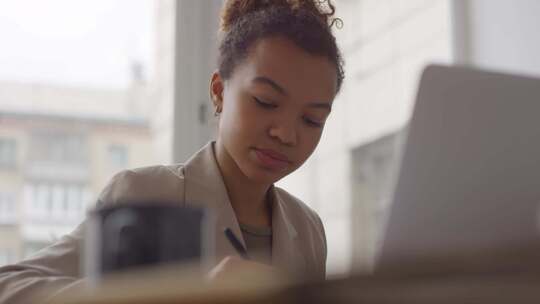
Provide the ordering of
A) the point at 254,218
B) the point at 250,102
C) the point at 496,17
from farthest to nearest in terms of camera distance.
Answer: the point at 496,17, the point at 254,218, the point at 250,102

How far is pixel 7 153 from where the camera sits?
2.56m

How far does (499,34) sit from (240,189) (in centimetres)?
154

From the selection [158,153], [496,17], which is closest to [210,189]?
[158,153]

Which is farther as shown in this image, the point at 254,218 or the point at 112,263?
the point at 254,218

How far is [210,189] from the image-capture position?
1.25 meters

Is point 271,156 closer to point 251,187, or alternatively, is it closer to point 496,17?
point 251,187

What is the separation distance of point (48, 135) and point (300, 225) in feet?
5.01

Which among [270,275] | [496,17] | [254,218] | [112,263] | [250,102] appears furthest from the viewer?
[496,17]

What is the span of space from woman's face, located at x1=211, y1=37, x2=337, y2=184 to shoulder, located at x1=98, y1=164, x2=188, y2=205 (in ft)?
0.37

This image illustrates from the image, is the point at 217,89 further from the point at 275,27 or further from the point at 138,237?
the point at 138,237

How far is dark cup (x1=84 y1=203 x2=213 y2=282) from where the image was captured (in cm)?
53

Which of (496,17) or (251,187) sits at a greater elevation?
(496,17)

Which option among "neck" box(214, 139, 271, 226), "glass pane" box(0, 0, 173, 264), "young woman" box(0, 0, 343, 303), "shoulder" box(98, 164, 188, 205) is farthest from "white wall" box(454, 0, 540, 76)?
"shoulder" box(98, 164, 188, 205)

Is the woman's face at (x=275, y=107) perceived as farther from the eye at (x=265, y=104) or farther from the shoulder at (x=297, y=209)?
the shoulder at (x=297, y=209)
